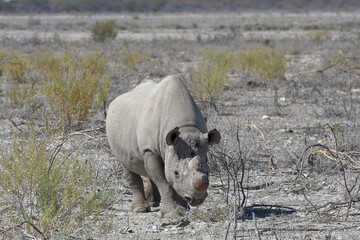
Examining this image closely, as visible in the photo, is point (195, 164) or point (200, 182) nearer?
point (200, 182)

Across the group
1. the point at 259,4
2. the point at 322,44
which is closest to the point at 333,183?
the point at 322,44

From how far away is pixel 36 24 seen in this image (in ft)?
254

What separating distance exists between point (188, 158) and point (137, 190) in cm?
163

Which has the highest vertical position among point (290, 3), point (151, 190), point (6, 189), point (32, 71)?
point (6, 189)

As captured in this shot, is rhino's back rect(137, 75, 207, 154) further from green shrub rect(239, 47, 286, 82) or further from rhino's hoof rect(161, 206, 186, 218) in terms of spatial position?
green shrub rect(239, 47, 286, 82)

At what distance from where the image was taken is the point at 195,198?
31.1ft

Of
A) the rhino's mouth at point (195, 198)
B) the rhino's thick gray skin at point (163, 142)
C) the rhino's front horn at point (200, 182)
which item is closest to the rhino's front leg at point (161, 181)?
the rhino's thick gray skin at point (163, 142)

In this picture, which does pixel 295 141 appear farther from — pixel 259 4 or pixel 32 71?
pixel 259 4

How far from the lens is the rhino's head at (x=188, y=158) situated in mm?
9438

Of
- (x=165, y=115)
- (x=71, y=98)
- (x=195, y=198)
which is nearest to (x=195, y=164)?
(x=195, y=198)

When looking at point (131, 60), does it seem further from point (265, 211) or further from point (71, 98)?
point (265, 211)

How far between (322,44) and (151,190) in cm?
3212

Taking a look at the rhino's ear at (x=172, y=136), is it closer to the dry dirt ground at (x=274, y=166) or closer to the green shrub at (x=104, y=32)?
the dry dirt ground at (x=274, y=166)

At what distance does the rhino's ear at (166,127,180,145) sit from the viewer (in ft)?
31.4
